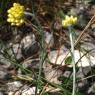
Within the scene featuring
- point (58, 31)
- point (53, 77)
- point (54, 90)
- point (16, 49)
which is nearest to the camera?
point (54, 90)

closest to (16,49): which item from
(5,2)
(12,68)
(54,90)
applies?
(12,68)

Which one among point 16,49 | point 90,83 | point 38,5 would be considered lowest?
point 90,83

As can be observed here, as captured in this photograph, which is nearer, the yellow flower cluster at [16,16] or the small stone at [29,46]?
the yellow flower cluster at [16,16]

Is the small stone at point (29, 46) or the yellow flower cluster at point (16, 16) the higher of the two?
the yellow flower cluster at point (16, 16)

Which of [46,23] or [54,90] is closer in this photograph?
[54,90]

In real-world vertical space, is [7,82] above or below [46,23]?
below

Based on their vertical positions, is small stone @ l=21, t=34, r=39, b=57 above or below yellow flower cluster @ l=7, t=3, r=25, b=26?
below

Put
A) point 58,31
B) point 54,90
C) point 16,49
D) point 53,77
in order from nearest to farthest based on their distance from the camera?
point 54,90 → point 53,77 → point 16,49 → point 58,31

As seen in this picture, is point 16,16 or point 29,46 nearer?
point 16,16

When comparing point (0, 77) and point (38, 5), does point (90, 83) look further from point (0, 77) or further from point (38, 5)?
point (38, 5)

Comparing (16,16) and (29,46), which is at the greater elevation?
(16,16)

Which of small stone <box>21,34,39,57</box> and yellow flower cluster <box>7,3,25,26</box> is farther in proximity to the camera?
small stone <box>21,34,39,57</box>
